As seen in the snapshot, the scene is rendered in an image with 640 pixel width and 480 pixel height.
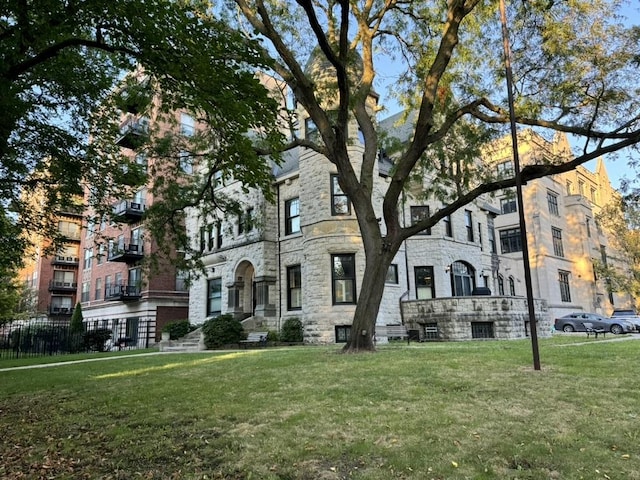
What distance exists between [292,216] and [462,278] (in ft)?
33.5

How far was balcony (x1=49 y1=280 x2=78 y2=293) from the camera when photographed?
162ft

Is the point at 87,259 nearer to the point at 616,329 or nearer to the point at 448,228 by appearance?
the point at 448,228

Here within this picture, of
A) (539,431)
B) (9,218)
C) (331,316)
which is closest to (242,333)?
(331,316)

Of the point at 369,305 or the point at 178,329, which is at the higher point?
the point at 369,305

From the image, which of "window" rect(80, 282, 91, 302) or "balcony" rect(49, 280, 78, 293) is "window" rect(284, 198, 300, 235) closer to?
"window" rect(80, 282, 91, 302)

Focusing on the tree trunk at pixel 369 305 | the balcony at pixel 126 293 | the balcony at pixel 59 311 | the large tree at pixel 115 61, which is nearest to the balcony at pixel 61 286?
the balcony at pixel 59 311

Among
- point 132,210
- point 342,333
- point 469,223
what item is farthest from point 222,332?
point 469,223

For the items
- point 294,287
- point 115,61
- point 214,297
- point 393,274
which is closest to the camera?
point 115,61

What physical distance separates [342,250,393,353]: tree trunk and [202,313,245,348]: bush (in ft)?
35.9

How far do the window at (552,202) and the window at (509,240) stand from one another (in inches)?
135

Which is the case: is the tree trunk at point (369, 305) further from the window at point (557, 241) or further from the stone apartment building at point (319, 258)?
the window at point (557, 241)

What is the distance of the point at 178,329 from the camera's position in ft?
89.5

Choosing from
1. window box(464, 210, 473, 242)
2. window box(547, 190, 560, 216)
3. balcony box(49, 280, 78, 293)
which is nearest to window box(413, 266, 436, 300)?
window box(464, 210, 473, 242)

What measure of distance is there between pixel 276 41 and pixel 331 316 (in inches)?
476
